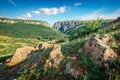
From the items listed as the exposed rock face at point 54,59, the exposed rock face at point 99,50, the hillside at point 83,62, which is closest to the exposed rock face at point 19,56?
the hillside at point 83,62

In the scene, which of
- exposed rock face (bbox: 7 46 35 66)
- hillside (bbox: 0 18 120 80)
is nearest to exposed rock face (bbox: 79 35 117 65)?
hillside (bbox: 0 18 120 80)

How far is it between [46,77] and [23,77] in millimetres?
4469

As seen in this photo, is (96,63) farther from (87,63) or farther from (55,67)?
(55,67)

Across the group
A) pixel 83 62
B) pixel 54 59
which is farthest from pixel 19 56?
pixel 83 62

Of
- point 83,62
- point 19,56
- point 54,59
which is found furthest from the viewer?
point 19,56

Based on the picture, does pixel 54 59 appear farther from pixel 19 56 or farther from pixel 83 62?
pixel 19 56

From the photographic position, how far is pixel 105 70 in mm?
17734

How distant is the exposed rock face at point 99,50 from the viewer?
19.0 m

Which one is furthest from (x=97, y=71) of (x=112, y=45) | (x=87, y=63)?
(x=112, y=45)

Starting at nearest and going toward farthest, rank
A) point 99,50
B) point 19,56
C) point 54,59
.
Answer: point 99,50, point 54,59, point 19,56

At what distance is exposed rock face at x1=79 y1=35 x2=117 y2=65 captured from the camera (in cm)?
1903

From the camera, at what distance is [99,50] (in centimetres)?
2030

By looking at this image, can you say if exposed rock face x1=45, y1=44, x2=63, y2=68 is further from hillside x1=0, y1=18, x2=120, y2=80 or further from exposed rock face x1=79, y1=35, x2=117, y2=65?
exposed rock face x1=79, y1=35, x2=117, y2=65

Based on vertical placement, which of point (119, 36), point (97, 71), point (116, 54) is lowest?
point (97, 71)
